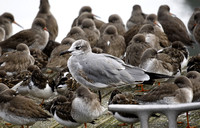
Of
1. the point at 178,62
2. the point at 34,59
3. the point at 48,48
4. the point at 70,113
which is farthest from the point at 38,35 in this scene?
the point at 70,113

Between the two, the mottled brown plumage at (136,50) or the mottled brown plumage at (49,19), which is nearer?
the mottled brown plumage at (136,50)

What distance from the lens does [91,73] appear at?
235 inches

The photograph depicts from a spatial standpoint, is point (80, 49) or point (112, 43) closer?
point (80, 49)

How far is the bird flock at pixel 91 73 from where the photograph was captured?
17.9 ft

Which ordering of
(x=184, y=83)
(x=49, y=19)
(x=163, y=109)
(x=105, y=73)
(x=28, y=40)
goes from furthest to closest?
(x=49, y=19)
(x=28, y=40)
(x=105, y=73)
(x=184, y=83)
(x=163, y=109)

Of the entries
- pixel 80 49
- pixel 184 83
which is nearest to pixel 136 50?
pixel 80 49

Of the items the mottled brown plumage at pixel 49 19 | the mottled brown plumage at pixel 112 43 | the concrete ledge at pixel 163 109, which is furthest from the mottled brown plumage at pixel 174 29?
the concrete ledge at pixel 163 109

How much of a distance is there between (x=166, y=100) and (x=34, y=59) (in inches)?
165

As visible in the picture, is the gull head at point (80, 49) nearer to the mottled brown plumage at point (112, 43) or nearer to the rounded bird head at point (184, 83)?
the rounded bird head at point (184, 83)

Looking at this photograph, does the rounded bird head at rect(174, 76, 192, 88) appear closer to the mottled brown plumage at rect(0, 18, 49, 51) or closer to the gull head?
the gull head

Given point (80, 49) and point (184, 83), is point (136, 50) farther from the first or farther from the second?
point (184, 83)

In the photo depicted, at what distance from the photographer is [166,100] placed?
5.24m

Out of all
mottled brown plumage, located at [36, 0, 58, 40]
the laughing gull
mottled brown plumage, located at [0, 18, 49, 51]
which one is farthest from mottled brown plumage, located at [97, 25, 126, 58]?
mottled brown plumage, located at [36, 0, 58, 40]

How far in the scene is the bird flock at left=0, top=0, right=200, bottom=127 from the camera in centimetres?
545
